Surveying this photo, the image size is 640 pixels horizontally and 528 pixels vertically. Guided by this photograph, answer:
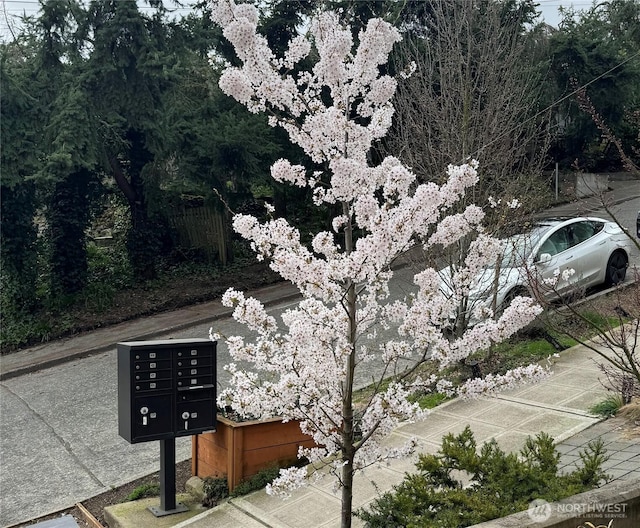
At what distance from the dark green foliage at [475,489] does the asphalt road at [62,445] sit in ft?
11.9

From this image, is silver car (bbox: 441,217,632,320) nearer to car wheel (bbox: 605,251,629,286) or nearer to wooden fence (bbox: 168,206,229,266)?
car wheel (bbox: 605,251,629,286)

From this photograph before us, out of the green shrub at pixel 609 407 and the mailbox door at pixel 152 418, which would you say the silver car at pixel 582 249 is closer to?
the green shrub at pixel 609 407

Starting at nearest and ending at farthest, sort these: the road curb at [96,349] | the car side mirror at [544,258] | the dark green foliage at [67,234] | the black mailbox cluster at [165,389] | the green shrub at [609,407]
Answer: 1. the black mailbox cluster at [165,389]
2. the green shrub at [609,407]
3. the car side mirror at [544,258]
4. the road curb at [96,349]
5. the dark green foliage at [67,234]

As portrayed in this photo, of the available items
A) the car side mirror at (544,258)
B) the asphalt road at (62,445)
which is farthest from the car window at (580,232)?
the asphalt road at (62,445)

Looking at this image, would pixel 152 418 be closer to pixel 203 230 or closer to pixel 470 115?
pixel 470 115

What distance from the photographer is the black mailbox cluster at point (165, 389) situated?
5.78 m

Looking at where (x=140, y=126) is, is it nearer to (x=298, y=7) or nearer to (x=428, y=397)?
(x=298, y=7)

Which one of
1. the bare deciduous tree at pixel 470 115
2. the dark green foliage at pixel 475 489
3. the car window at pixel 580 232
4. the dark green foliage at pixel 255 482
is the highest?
the bare deciduous tree at pixel 470 115

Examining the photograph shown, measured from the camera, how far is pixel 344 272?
3770 mm

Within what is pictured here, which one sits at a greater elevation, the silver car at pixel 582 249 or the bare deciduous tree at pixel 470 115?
the bare deciduous tree at pixel 470 115

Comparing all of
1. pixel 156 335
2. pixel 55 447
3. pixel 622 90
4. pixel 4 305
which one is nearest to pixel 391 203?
pixel 55 447

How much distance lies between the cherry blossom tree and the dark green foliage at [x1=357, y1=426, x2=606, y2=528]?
0.27 m

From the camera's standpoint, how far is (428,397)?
7910 mm

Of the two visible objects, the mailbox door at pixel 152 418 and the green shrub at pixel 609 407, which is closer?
the mailbox door at pixel 152 418
